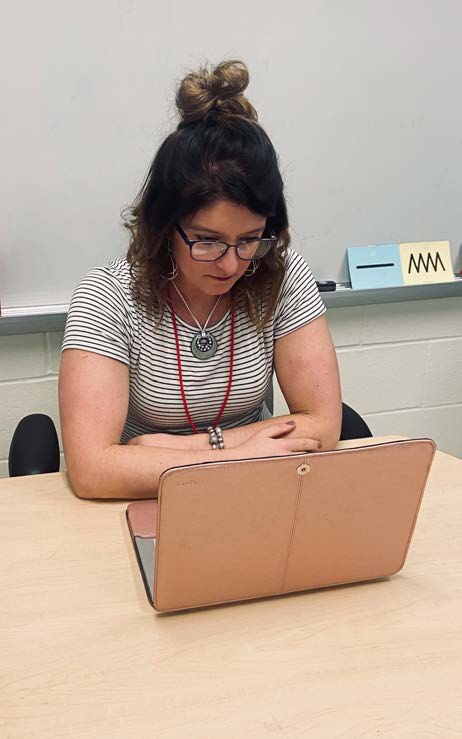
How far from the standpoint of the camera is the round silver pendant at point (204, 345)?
139 centimetres

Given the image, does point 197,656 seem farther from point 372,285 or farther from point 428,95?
point 428,95

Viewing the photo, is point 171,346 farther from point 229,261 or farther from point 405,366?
point 405,366

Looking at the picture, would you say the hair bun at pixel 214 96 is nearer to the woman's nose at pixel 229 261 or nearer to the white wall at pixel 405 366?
the woman's nose at pixel 229 261

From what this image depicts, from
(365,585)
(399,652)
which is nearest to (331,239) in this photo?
(365,585)

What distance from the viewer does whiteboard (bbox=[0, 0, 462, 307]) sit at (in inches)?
66.2

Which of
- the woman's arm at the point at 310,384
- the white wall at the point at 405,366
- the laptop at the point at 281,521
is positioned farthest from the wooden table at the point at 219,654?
the white wall at the point at 405,366

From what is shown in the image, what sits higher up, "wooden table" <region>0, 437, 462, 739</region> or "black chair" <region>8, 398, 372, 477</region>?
→ "wooden table" <region>0, 437, 462, 739</region>

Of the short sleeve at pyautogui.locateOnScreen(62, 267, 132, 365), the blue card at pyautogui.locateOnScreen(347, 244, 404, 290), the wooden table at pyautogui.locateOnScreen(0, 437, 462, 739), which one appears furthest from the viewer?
the blue card at pyautogui.locateOnScreen(347, 244, 404, 290)

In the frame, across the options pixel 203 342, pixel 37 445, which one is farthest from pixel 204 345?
pixel 37 445

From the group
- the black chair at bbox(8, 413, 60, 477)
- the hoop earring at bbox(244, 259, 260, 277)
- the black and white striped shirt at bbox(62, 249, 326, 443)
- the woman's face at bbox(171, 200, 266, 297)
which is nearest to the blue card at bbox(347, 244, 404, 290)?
the black and white striped shirt at bbox(62, 249, 326, 443)

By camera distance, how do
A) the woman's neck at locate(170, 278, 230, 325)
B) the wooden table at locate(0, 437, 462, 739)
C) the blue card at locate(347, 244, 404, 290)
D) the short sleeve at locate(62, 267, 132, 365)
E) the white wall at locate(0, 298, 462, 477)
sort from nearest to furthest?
1. the wooden table at locate(0, 437, 462, 739)
2. the short sleeve at locate(62, 267, 132, 365)
3. the woman's neck at locate(170, 278, 230, 325)
4. the blue card at locate(347, 244, 404, 290)
5. the white wall at locate(0, 298, 462, 477)

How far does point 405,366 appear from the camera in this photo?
90.9 inches

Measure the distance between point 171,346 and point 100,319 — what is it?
0.16 m

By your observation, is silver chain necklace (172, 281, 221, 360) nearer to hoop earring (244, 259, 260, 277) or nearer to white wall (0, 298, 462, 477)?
hoop earring (244, 259, 260, 277)
